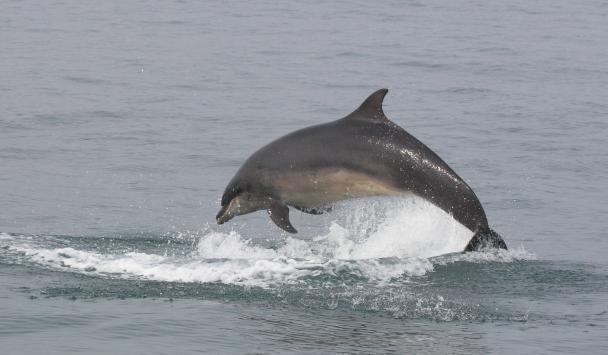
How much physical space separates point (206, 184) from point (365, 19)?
2347 centimetres

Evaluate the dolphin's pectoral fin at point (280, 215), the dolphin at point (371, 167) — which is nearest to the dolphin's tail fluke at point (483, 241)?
the dolphin at point (371, 167)

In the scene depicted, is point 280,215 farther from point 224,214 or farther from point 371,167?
point 371,167

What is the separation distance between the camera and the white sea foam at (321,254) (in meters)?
14.1

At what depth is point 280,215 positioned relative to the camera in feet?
50.3

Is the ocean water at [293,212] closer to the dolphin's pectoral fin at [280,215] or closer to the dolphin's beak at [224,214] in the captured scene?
the dolphin's beak at [224,214]

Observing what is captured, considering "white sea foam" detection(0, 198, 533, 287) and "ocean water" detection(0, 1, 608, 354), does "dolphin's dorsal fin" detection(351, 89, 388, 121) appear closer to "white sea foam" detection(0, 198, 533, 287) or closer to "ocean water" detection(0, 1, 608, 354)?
"ocean water" detection(0, 1, 608, 354)

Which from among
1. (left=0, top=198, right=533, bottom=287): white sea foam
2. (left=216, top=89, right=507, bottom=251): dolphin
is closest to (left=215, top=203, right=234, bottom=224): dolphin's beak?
(left=0, top=198, right=533, bottom=287): white sea foam

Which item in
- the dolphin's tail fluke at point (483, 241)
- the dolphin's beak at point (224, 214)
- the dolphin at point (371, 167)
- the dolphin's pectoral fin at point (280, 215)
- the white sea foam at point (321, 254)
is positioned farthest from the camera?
the dolphin's beak at point (224, 214)

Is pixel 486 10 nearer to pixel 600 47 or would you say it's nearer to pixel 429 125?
pixel 600 47

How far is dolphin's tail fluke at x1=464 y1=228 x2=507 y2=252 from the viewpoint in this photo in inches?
580

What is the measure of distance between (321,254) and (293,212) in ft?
12.6

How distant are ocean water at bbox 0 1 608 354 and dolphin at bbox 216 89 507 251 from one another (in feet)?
1.82

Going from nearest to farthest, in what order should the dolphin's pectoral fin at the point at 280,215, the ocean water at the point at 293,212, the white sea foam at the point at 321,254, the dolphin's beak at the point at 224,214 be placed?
the ocean water at the point at 293,212
the white sea foam at the point at 321,254
the dolphin's pectoral fin at the point at 280,215
the dolphin's beak at the point at 224,214

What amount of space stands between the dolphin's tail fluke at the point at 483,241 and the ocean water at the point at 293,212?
0.79 feet
